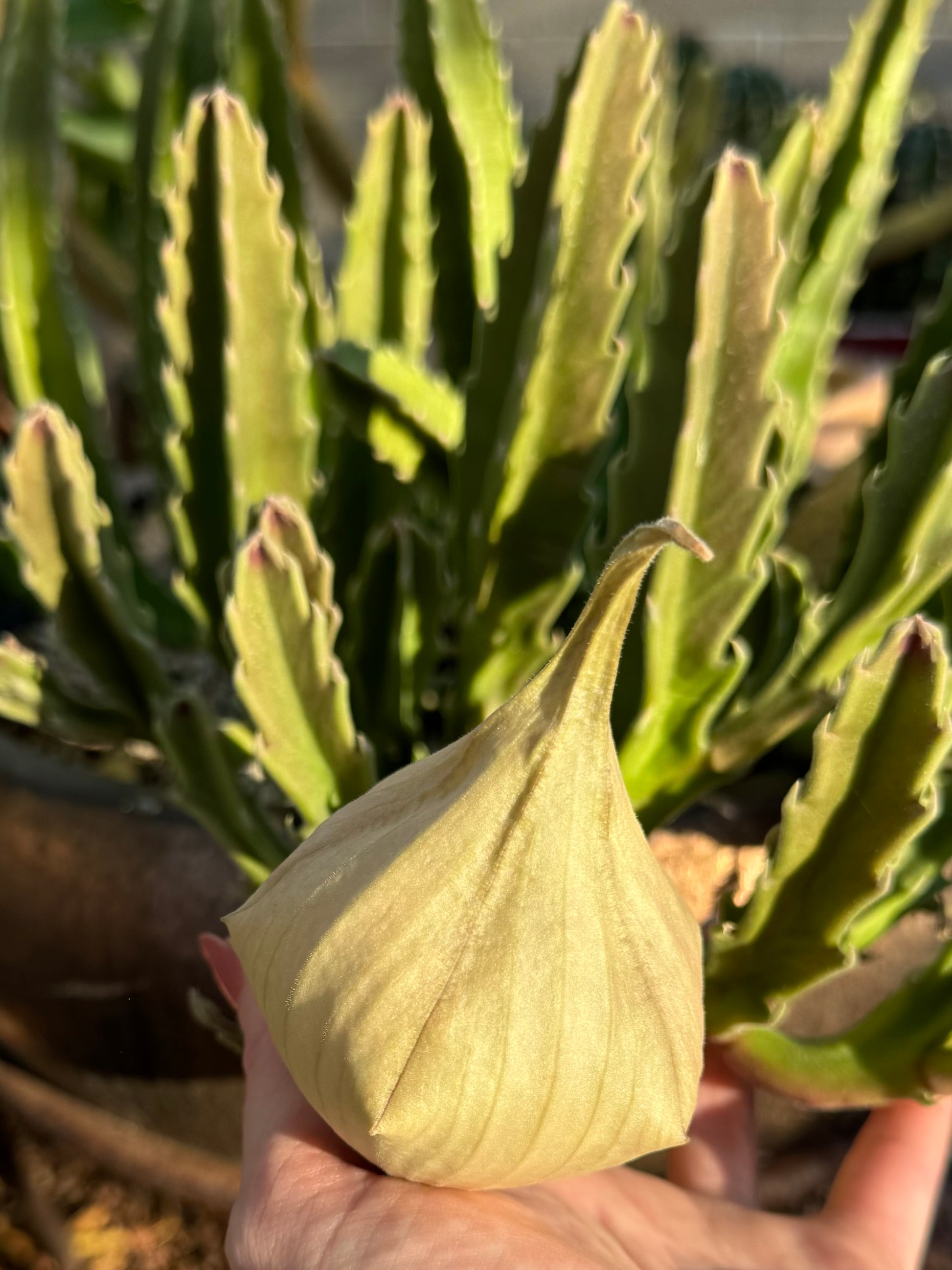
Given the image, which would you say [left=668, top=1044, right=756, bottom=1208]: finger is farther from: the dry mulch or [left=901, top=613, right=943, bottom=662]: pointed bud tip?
the dry mulch

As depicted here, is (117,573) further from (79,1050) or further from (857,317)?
(857,317)

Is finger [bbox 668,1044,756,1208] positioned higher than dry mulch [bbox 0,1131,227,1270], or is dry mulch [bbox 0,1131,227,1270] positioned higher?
finger [bbox 668,1044,756,1208]

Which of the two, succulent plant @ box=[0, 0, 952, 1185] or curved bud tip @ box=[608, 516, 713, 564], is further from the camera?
succulent plant @ box=[0, 0, 952, 1185]

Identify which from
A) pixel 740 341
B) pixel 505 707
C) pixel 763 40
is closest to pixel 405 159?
pixel 740 341

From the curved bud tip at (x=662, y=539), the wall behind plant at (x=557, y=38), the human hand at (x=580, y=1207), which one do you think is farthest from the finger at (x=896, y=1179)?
the wall behind plant at (x=557, y=38)

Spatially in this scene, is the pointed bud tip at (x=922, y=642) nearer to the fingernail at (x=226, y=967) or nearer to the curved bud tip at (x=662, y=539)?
the curved bud tip at (x=662, y=539)

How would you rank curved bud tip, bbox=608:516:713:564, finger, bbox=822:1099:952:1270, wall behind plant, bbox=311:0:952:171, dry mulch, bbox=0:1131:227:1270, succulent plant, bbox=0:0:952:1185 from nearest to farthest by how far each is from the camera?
curved bud tip, bbox=608:516:713:564, succulent plant, bbox=0:0:952:1185, finger, bbox=822:1099:952:1270, dry mulch, bbox=0:1131:227:1270, wall behind plant, bbox=311:0:952:171

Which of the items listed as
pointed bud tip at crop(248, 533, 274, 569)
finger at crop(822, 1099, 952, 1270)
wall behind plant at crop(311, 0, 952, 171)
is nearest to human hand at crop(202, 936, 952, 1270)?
finger at crop(822, 1099, 952, 1270)
